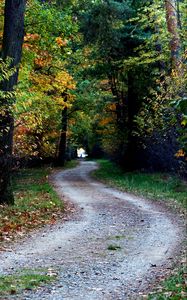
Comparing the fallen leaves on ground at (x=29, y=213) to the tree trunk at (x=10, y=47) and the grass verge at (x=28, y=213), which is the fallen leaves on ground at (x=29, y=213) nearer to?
the grass verge at (x=28, y=213)

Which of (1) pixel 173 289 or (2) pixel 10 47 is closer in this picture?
(1) pixel 173 289

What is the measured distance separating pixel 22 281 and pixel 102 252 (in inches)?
107

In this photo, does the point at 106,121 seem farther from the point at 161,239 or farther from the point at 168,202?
the point at 161,239

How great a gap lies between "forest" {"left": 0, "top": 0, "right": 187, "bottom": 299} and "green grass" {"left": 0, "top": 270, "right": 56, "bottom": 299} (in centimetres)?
307

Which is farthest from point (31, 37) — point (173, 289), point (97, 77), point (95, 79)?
point (95, 79)

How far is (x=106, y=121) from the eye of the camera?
32.8 metres

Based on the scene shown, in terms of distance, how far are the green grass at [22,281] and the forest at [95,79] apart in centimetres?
307

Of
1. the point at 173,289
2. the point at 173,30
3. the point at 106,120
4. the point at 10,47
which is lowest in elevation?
the point at 173,289

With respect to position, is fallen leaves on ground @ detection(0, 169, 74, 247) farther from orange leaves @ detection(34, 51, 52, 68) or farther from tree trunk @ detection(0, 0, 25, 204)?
orange leaves @ detection(34, 51, 52, 68)

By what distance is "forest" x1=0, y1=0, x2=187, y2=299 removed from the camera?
521 inches

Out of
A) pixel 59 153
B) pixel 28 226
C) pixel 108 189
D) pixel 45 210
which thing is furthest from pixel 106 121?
pixel 28 226

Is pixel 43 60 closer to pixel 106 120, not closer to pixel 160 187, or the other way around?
pixel 160 187

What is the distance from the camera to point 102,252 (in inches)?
360

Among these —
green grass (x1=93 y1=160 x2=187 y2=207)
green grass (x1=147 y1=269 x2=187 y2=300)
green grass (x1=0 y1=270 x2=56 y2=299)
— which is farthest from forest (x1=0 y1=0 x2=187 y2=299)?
green grass (x1=0 y1=270 x2=56 y2=299)
